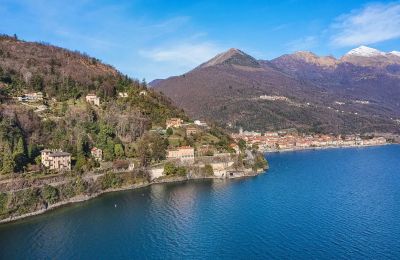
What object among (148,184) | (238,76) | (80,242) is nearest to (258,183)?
(148,184)

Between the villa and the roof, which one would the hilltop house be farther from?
the villa

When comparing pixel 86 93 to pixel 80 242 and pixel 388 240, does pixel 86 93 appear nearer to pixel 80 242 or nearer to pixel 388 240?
pixel 80 242

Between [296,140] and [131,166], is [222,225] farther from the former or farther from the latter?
[296,140]

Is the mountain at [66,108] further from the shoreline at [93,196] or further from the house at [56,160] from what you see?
the shoreline at [93,196]

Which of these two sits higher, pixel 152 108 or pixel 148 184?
pixel 152 108

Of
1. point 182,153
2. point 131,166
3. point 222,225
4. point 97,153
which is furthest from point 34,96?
point 222,225

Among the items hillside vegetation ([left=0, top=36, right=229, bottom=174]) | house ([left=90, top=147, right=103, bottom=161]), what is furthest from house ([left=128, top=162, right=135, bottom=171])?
house ([left=90, top=147, right=103, bottom=161])
